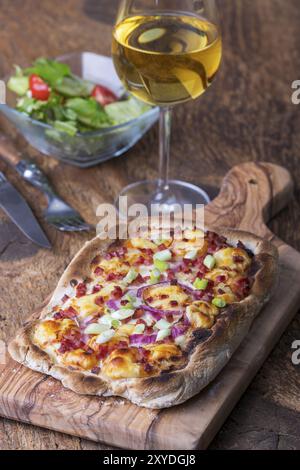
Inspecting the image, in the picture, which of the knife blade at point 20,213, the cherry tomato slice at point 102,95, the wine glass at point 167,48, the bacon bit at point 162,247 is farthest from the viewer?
the cherry tomato slice at point 102,95

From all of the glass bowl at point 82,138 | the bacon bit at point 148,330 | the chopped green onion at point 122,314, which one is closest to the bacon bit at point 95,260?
the chopped green onion at point 122,314

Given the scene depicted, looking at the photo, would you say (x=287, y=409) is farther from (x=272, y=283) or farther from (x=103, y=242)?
(x=103, y=242)

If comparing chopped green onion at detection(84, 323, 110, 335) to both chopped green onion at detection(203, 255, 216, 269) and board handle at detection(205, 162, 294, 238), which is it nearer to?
chopped green onion at detection(203, 255, 216, 269)

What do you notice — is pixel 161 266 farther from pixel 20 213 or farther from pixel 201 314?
pixel 20 213

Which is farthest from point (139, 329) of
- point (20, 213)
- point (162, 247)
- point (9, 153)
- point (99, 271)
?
point (9, 153)

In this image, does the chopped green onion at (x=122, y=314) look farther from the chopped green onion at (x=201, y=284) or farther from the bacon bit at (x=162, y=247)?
the bacon bit at (x=162, y=247)

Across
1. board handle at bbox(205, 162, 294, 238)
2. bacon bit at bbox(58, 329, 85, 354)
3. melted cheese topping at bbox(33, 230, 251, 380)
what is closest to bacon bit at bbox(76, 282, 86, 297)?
melted cheese topping at bbox(33, 230, 251, 380)
